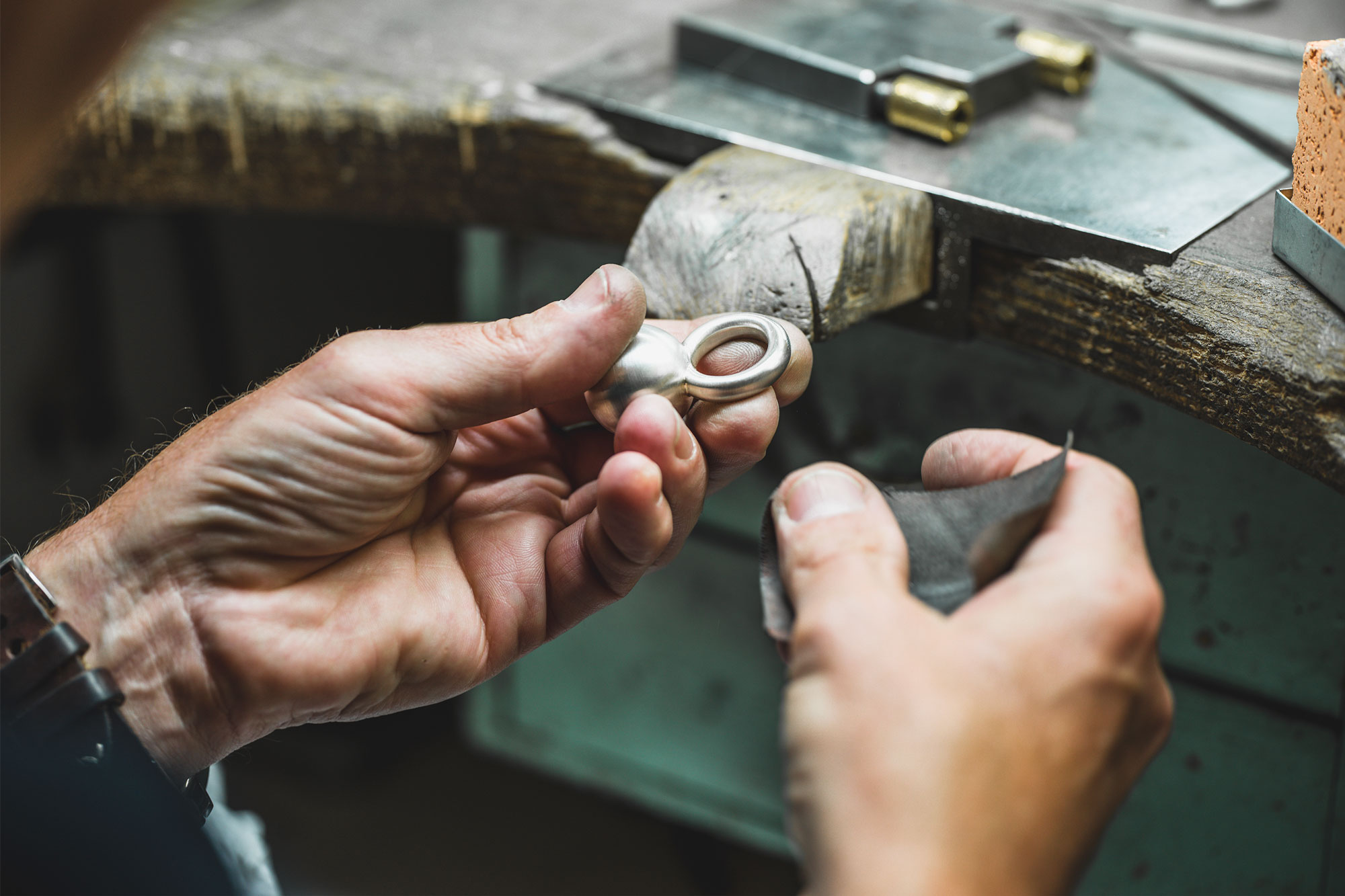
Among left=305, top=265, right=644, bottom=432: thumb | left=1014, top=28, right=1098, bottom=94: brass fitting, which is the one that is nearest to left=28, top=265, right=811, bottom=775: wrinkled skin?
left=305, top=265, right=644, bottom=432: thumb

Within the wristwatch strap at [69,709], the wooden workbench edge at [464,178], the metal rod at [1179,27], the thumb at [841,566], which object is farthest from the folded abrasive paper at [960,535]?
the metal rod at [1179,27]

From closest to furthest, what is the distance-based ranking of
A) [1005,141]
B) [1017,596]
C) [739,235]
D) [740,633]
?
[1017,596] < [739,235] < [1005,141] < [740,633]

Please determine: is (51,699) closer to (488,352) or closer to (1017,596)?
(488,352)

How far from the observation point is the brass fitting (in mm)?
1178

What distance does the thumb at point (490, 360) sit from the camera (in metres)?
0.78

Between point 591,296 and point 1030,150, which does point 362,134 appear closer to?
point 591,296

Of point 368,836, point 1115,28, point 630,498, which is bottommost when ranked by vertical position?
point 368,836

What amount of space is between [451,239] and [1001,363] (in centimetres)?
95

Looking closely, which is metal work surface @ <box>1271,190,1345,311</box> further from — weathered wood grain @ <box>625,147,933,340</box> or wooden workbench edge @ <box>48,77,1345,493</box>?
weathered wood grain @ <box>625,147,933,340</box>

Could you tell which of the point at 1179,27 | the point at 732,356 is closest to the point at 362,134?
the point at 732,356

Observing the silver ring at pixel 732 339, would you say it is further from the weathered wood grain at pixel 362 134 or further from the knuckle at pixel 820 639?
the weathered wood grain at pixel 362 134

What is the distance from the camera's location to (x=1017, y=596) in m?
0.59

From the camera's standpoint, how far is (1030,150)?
3.52 feet

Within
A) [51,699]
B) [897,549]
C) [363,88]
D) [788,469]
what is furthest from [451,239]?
[897,549]
